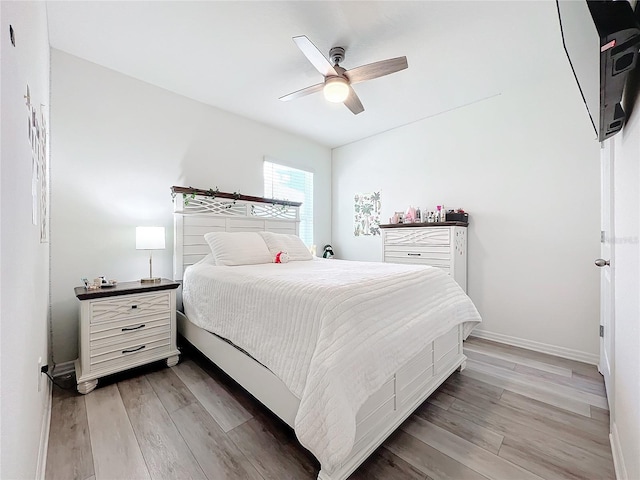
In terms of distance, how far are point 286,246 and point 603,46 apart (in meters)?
2.70

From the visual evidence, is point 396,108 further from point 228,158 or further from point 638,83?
point 638,83

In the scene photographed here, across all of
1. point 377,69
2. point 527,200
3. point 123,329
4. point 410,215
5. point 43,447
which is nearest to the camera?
point 43,447

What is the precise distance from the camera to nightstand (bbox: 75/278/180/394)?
1.99 meters

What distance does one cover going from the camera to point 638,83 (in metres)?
0.94

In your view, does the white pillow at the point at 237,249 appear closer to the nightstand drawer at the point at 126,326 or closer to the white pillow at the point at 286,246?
the white pillow at the point at 286,246

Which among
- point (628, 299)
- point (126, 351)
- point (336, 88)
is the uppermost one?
point (336, 88)

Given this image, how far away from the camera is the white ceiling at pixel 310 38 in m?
1.91

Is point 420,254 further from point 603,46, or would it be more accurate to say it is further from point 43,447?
point 43,447

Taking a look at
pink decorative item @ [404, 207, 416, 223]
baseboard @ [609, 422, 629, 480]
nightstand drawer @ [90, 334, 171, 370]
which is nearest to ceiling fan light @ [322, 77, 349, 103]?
pink decorative item @ [404, 207, 416, 223]

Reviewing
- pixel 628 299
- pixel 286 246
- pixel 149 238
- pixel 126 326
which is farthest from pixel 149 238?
pixel 628 299

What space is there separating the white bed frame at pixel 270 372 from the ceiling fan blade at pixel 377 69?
193 centimetres

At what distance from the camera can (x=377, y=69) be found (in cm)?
204

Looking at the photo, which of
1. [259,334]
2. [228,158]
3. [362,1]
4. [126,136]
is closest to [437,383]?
[259,334]

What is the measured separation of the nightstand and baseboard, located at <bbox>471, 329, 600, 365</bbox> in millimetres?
3287
